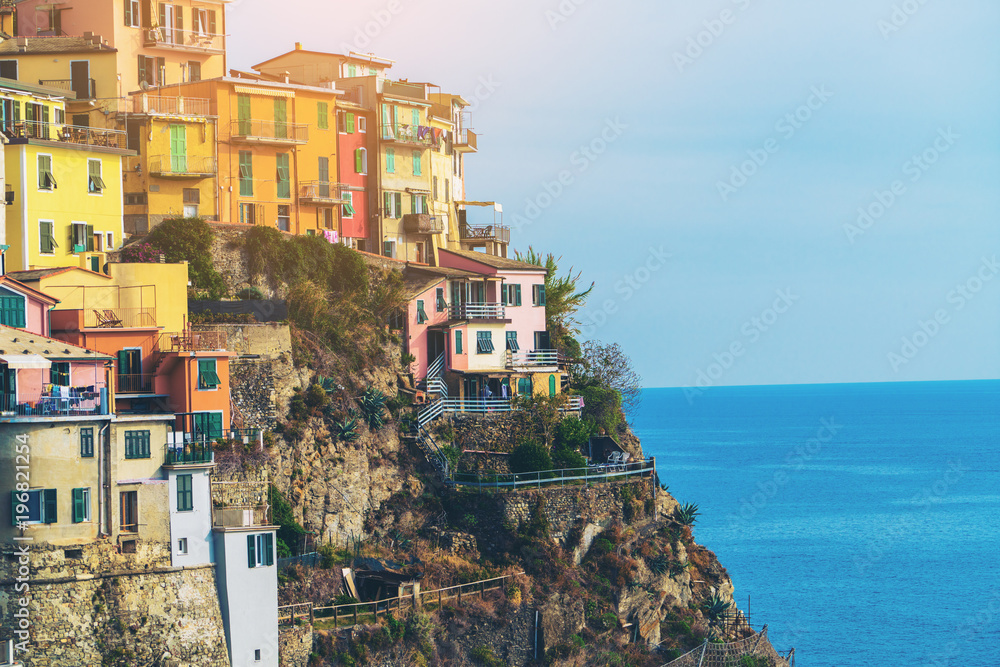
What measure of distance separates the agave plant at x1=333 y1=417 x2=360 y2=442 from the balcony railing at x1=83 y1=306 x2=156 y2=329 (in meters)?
8.81

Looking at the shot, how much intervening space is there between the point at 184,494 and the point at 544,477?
1872 centimetres

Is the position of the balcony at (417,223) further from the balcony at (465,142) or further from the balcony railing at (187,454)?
the balcony railing at (187,454)

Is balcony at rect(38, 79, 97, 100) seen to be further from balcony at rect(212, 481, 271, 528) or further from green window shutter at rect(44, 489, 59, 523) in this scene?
green window shutter at rect(44, 489, 59, 523)

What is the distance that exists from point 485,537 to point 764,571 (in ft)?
187

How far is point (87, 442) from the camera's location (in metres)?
45.5

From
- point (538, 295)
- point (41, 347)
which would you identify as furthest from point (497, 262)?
point (41, 347)

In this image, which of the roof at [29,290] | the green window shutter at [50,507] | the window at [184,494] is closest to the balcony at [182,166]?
the roof at [29,290]

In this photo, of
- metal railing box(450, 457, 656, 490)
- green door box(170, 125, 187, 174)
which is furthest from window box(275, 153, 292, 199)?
metal railing box(450, 457, 656, 490)

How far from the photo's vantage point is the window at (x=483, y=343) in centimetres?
6725

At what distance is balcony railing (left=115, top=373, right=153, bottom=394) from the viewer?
5097 centimetres

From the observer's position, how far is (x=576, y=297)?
254 feet

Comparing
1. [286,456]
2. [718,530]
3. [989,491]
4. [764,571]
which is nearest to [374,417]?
[286,456]

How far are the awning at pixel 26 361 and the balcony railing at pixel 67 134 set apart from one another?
1632 centimetres

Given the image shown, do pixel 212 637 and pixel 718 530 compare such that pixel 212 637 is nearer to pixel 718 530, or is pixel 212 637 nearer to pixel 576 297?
pixel 576 297
